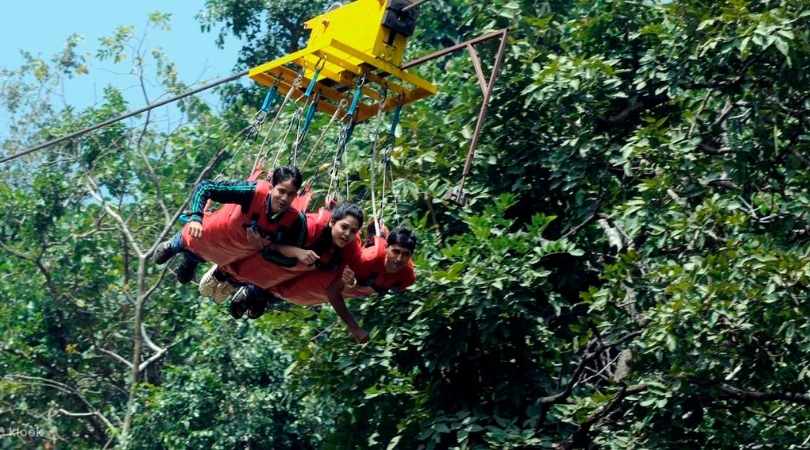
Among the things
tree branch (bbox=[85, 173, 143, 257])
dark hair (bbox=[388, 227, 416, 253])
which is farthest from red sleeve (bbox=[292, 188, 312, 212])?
tree branch (bbox=[85, 173, 143, 257])

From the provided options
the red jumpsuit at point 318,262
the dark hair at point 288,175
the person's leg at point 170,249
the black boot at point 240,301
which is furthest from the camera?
the black boot at point 240,301

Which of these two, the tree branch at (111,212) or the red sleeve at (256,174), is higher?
the tree branch at (111,212)

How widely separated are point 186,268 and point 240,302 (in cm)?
37

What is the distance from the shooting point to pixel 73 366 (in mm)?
15828

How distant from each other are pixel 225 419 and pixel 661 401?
481cm

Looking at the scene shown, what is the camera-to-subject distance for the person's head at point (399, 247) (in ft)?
27.0

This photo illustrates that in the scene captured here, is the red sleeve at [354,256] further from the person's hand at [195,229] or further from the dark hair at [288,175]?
the person's hand at [195,229]

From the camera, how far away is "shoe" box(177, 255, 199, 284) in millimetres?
9156

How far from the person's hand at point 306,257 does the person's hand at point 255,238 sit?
6.7 inches

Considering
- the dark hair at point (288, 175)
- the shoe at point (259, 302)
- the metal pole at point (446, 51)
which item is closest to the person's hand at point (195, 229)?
the dark hair at point (288, 175)

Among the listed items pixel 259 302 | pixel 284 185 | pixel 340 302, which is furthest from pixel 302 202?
pixel 259 302

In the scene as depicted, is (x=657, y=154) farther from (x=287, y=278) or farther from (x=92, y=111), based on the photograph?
(x=92, y=111)

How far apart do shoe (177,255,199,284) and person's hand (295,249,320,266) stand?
1.29 metres

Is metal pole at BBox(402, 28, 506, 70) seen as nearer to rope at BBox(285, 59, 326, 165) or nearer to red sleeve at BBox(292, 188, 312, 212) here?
rope at BBox(285, 59, 326, 165)
